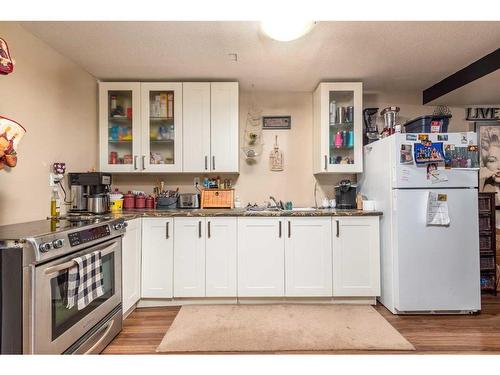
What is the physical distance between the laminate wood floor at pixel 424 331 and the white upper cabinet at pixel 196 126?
1.50 metres

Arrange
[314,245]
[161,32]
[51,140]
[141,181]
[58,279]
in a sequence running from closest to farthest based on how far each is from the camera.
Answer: [58,279] < [161,32] < [51,140] < [314,245] < [141,181]

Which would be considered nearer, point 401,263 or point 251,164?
point 401,263

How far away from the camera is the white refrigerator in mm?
2604

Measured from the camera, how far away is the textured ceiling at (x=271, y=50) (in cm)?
224

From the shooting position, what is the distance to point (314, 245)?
2873mm

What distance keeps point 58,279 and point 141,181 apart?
2.08m

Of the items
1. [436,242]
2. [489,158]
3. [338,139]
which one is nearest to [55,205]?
[338,139]

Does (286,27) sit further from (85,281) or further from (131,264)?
(131,264)

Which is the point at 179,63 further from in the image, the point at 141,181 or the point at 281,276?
the point at 281,276

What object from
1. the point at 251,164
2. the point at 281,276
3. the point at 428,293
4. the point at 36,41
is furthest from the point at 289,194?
the point at 36,41

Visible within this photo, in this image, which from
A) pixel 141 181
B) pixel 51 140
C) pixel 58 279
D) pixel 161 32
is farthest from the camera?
pixel 141 181

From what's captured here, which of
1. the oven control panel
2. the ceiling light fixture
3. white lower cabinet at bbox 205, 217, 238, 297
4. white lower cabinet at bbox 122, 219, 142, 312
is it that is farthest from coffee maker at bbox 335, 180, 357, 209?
the oven control panel

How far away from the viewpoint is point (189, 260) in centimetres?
287

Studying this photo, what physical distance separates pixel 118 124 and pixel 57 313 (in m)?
2.23
